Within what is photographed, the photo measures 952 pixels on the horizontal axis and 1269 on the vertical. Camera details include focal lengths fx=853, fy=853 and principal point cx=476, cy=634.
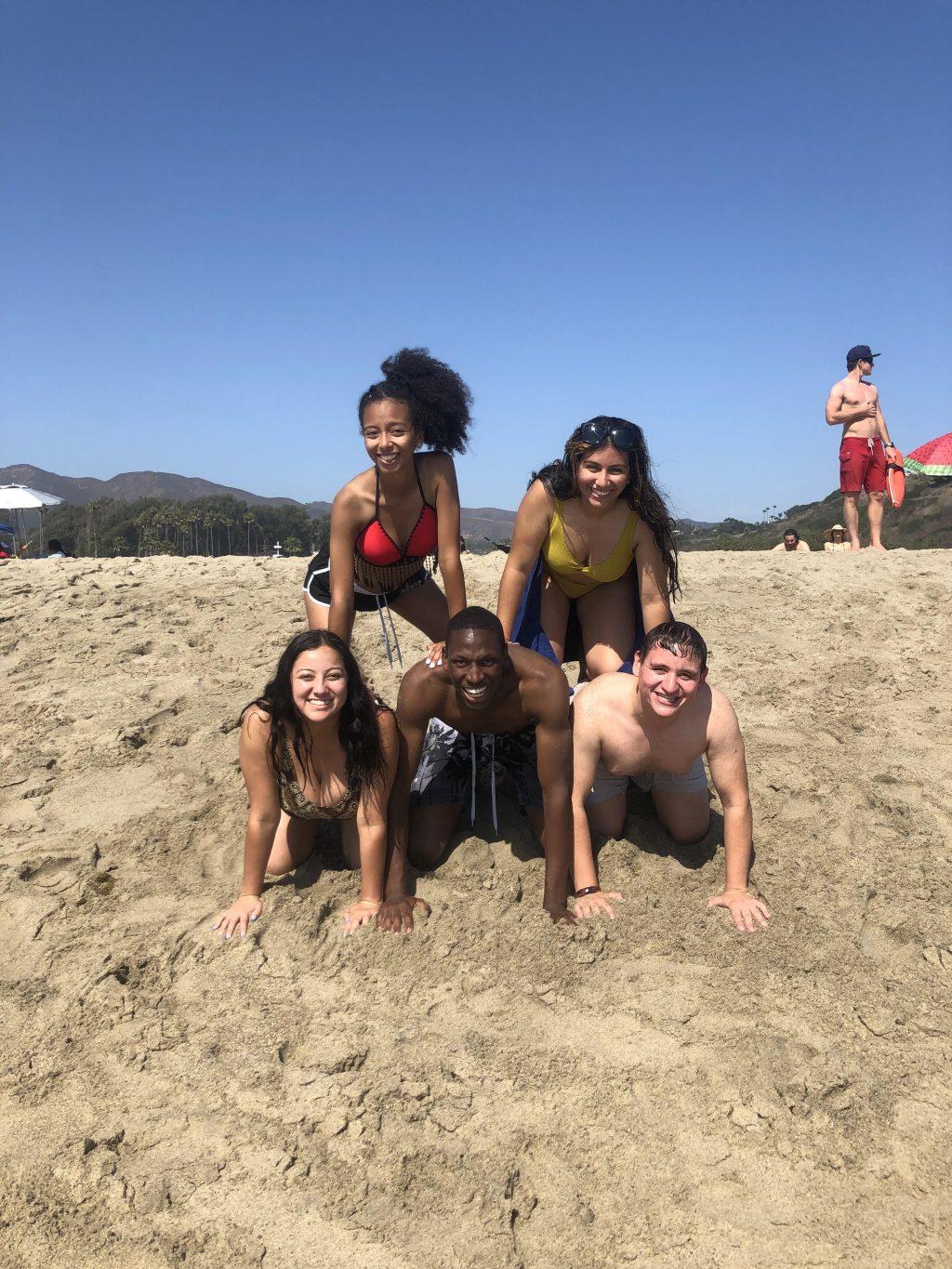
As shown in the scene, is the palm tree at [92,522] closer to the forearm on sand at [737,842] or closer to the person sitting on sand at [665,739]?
the person sitting on sand at [665,739]

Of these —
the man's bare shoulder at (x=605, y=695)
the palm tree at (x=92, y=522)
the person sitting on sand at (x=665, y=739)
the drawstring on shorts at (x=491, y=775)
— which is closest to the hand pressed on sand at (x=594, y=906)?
the person sitting on sand at (x=665, y=739)

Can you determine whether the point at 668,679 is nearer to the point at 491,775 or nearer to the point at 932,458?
the point at 491,775

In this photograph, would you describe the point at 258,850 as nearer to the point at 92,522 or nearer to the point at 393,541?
the point at 393,541

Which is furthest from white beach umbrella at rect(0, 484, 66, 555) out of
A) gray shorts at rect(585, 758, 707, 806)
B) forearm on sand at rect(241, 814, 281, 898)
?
gray shorts at rect(585, 758, 707, 806)

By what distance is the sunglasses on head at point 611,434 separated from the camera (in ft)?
9.99

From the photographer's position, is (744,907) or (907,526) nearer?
(744,907)

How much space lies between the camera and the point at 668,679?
9.24 feet

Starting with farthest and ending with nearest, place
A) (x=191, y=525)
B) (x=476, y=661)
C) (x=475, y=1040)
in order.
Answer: (x=191, y=525), (x=476, y=661), (x=475, y=1040)

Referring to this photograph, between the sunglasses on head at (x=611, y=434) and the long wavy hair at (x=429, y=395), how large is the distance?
547mm

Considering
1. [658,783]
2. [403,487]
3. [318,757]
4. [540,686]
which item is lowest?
[658,783]

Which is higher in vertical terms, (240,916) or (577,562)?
(577,562)

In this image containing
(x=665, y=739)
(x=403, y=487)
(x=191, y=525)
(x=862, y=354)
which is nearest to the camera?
(x=665, y=739)

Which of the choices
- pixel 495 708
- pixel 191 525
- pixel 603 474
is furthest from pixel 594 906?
pixel 191 525

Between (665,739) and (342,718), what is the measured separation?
1.14 metres
